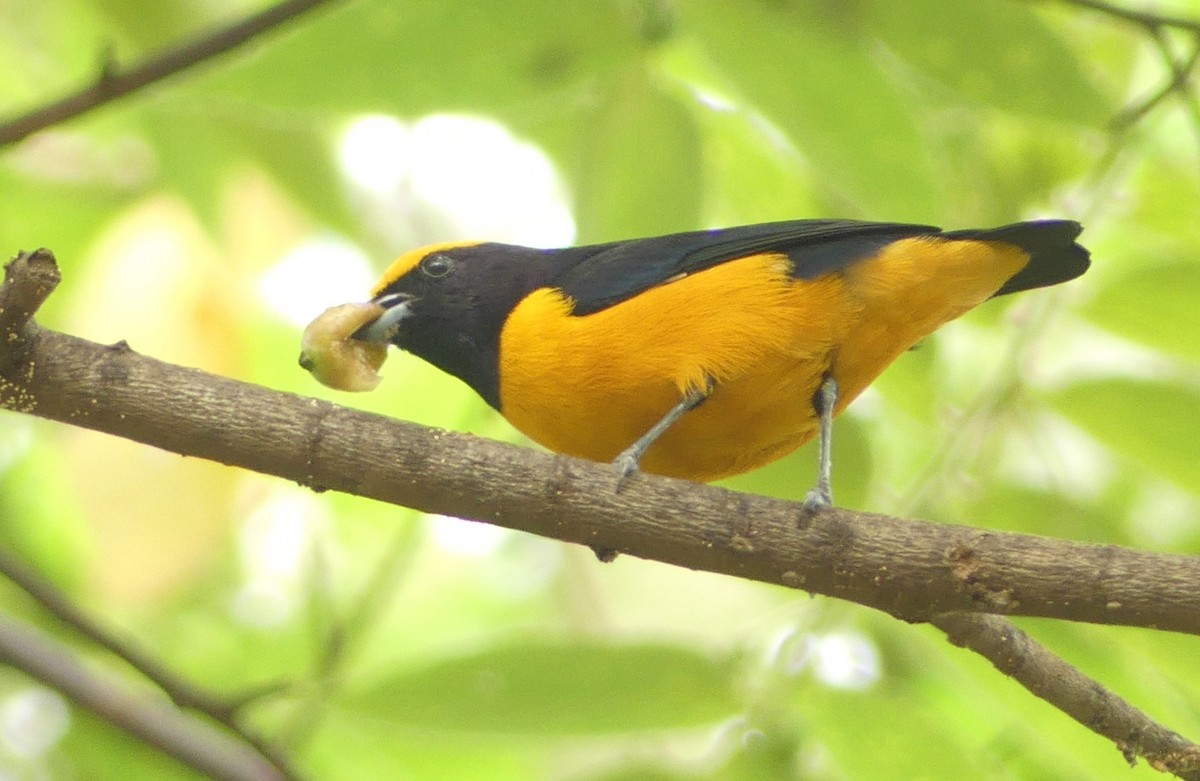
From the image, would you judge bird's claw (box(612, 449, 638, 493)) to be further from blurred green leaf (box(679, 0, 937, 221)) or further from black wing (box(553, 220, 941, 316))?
blurred green leaf (box(679, 0, 937, 221))

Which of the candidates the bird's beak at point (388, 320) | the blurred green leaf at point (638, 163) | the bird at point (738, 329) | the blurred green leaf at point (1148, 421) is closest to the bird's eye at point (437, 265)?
the bird's beak at point (388, 320)

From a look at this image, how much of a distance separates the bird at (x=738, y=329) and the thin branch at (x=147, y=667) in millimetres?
972

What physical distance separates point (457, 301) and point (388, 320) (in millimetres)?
213

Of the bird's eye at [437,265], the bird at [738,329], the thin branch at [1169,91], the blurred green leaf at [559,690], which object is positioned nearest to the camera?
the blurred green leaf at [559,690]

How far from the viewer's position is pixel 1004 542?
2307 millimetres

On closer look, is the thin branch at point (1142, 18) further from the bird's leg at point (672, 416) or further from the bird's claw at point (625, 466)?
the bird's claw at point (625, 466)

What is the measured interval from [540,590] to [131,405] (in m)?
4.71

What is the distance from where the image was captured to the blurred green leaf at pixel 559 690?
281 cm

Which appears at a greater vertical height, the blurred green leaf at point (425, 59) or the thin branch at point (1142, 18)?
the thin branch at point (1142, 18)

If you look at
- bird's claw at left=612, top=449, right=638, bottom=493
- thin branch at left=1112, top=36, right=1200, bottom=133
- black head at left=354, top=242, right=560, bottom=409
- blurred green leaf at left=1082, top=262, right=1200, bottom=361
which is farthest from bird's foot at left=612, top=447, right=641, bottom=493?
thin branch at left=1112, top=36, right=1200, bottom=133

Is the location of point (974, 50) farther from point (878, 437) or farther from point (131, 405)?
point (131, 405)

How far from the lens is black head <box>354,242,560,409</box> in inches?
145

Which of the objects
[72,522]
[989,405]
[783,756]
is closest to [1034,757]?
[783,756]

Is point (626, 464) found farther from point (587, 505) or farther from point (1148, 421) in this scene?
point (1148, 421)
